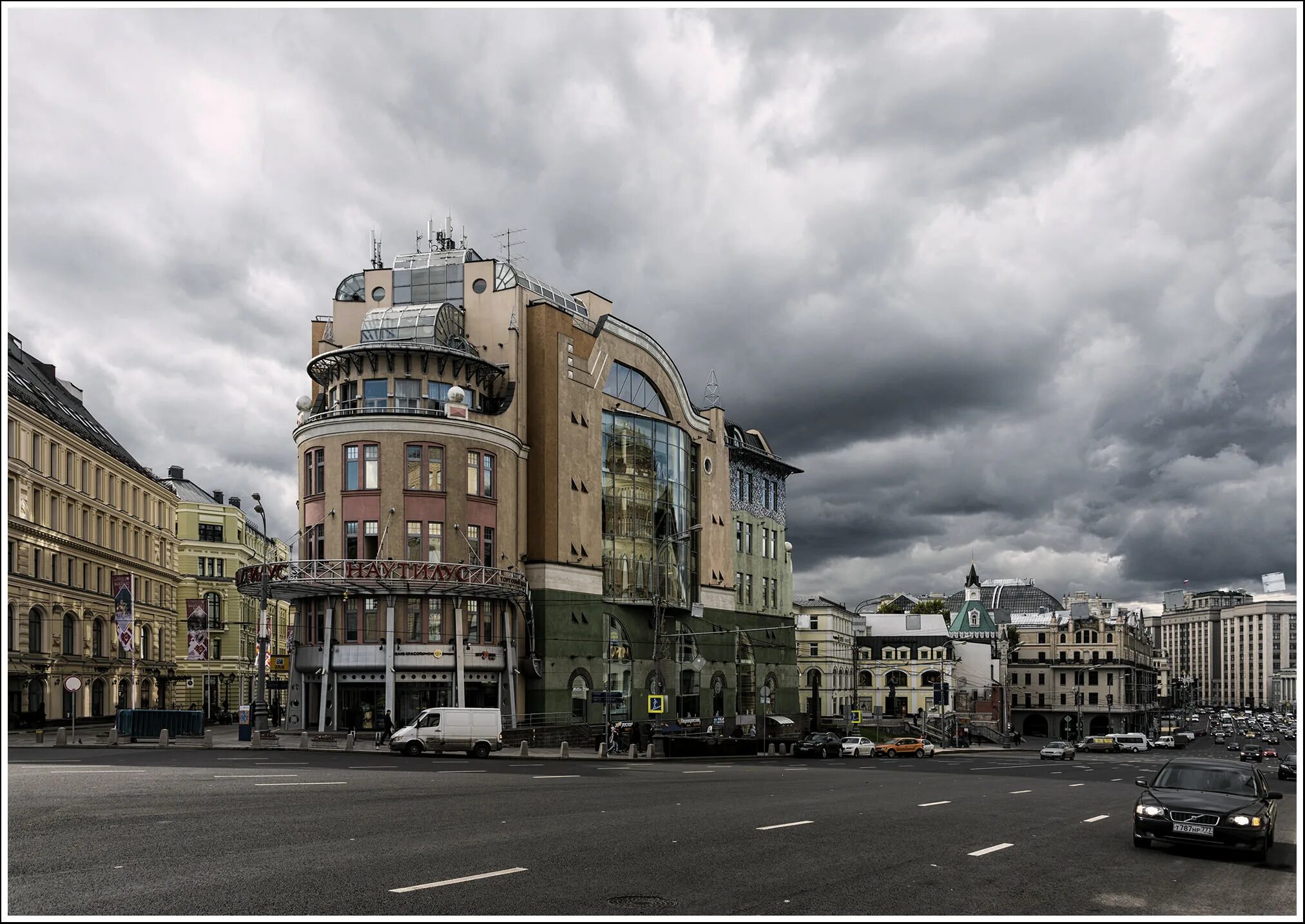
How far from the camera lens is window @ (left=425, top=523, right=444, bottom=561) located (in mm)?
58000

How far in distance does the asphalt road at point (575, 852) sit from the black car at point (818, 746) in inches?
1317

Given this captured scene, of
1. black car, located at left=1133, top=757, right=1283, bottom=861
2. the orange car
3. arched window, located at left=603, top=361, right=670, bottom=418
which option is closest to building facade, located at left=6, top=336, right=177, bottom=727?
arched window, located at left=603, top=361, right=670, bottom=418

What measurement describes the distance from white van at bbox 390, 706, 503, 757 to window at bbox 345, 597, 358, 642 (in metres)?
11.9

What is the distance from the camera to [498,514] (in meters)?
61.5

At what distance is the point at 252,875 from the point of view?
13.1 m

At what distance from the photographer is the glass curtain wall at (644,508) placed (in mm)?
70375

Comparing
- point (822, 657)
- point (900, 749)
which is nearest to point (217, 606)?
point (822, 657)

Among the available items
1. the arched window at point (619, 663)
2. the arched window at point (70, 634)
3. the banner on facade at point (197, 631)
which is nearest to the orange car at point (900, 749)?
the arched window at point (619, 663)

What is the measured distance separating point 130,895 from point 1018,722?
160363 millimetres

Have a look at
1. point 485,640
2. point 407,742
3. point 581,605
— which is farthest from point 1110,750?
point 407,742

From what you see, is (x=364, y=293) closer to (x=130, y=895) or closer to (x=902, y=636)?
(x=130, y=895)

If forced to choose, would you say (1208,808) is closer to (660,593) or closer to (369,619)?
(369,619)

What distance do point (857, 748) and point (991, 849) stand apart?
2056 inches

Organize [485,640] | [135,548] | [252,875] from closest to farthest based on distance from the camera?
1. [252,875]
2. [485,640]
3. [135,548]
